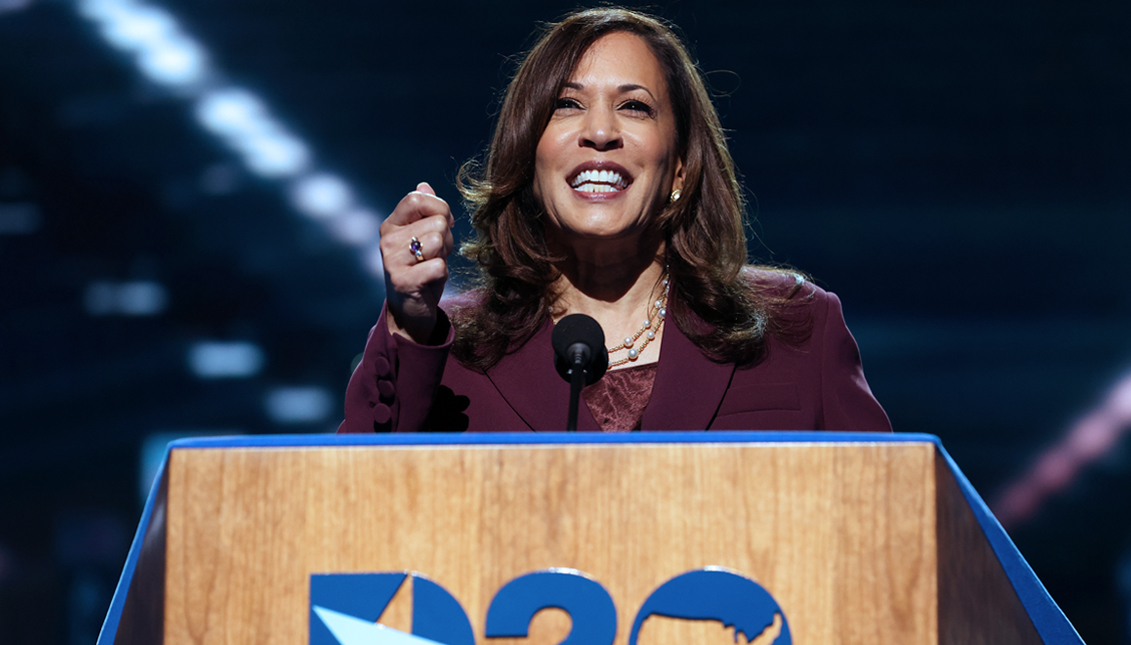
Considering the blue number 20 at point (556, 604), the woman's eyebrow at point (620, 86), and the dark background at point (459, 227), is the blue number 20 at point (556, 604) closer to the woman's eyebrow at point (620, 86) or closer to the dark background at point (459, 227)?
the woman's eyebrow at point (620, 86)

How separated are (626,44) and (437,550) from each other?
1007 mm

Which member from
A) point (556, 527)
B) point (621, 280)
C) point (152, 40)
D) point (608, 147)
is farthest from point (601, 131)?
point (152, 40)

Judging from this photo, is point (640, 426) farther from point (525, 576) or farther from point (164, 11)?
point (164, 11)

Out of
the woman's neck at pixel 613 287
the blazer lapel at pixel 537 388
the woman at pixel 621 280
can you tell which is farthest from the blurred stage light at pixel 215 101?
the blazer lapel at pixel 537 388

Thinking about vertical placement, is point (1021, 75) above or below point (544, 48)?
above

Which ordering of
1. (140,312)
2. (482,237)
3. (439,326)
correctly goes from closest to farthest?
(439,326) < (482,237) < (140,312)

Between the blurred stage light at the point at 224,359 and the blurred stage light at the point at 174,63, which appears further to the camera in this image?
the blurred stage light at the point at 224,359

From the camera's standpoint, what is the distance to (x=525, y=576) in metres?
0.63

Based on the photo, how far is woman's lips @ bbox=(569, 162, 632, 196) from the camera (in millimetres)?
1355

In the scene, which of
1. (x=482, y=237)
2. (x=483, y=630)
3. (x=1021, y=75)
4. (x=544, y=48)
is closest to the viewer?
(x=483, y=630)

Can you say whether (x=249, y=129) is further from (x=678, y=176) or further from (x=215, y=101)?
(x=678, y=176)

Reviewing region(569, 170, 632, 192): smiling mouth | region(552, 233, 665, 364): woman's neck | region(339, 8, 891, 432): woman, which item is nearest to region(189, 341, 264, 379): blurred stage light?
region(339, 8, 891, 432): woman

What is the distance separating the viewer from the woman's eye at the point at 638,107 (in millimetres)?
1409

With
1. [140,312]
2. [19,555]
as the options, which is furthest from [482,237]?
[19,555]
